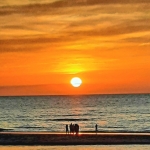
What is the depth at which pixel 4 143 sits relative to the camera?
3859 centimetres

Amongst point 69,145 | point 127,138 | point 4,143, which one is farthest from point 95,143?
point 4,143

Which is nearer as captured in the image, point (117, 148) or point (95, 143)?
point (117, 148)

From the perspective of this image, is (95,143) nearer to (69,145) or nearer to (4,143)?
(69,145)

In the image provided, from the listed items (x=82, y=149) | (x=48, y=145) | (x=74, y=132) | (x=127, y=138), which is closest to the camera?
(x=82, y=149)

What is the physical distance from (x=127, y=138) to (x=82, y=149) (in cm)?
854

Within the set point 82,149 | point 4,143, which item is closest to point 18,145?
point 4,143

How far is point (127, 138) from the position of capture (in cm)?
4134

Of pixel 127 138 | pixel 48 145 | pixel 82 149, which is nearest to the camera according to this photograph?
pixel 82 149

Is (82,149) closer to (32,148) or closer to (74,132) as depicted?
(32,148)

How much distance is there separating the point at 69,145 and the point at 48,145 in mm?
1630

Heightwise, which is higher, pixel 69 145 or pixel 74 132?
pixel 74 132

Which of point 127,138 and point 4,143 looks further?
point 127,138

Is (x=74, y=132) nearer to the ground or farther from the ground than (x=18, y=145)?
farther from the ground

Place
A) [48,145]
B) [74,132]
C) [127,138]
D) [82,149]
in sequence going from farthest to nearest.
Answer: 1. [74,132]
2. [127,138]
3. [48,145]
4. [82,149]
